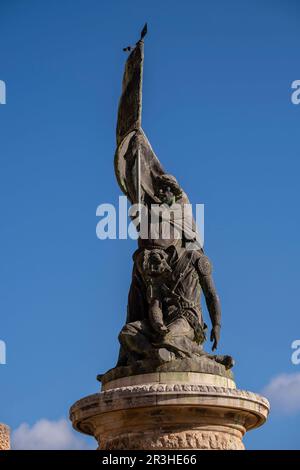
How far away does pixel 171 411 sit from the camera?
444 inches

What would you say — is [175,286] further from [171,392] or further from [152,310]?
[171,392]

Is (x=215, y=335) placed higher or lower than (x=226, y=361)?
higher

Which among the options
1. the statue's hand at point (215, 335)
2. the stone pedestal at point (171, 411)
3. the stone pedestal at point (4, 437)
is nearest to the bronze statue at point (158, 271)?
the statue's hand at point (215, 335)

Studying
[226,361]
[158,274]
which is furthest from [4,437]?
[226,361]

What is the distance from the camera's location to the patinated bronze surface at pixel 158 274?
1196 centimetres

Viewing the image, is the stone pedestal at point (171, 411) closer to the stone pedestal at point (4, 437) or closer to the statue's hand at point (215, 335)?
the statue's hand at point (215, 335)

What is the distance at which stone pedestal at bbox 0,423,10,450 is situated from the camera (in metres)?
16.1

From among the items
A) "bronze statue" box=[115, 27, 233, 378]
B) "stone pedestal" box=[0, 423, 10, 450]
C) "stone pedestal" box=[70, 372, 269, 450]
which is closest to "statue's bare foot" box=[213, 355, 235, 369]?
"bronze statue" box=[115, 27, 233, 378]

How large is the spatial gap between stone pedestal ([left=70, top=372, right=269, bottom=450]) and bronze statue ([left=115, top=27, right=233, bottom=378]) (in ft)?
1.07

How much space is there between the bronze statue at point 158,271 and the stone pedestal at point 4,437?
4546 mm

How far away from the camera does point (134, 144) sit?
13914mm

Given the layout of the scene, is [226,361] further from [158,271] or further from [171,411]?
[158,271]

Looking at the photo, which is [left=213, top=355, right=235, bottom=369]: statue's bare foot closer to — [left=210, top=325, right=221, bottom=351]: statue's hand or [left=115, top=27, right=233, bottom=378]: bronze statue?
[left=115, top=27, right=233, bottom=378]: bronze statue

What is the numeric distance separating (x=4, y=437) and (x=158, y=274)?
5.28 meters
